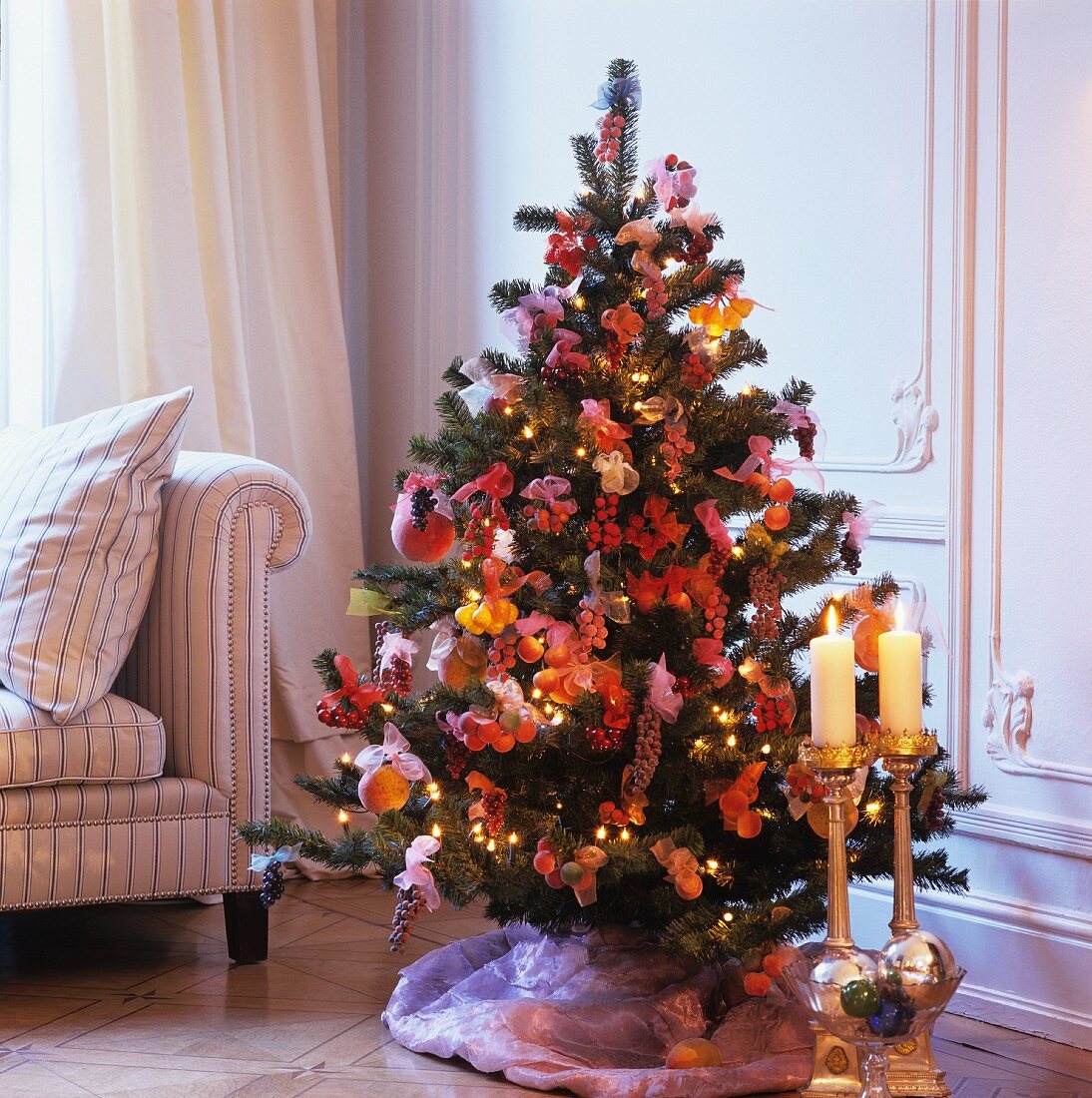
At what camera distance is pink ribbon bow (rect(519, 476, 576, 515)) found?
1964 mm

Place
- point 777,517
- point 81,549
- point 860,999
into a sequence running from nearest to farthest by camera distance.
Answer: point 860,999
point 777,517
point 81,549

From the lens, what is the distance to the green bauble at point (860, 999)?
149cm

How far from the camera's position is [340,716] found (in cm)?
209

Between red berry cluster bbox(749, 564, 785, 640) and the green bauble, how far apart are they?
24.1 inches

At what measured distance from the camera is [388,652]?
2.12 meters

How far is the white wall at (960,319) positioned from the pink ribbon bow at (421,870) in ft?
2.88

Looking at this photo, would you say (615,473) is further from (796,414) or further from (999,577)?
(999,577)

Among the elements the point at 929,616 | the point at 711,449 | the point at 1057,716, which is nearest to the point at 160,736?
the point at 711,449

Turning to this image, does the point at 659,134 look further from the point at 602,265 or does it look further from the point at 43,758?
the point at 43,758

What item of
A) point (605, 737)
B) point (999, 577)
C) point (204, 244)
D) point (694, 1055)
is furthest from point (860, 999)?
point (204, 244)

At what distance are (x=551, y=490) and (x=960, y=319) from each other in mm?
777

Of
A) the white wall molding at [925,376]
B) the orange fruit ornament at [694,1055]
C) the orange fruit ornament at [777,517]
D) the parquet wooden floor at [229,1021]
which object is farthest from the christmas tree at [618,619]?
the white wall molding at [925,376]

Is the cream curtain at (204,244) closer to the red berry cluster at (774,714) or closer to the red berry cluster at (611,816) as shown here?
the red berry cluster at (611,816)

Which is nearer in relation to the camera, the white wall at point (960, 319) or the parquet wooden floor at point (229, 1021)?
the parquet wooden floor at point (229, 1021)
